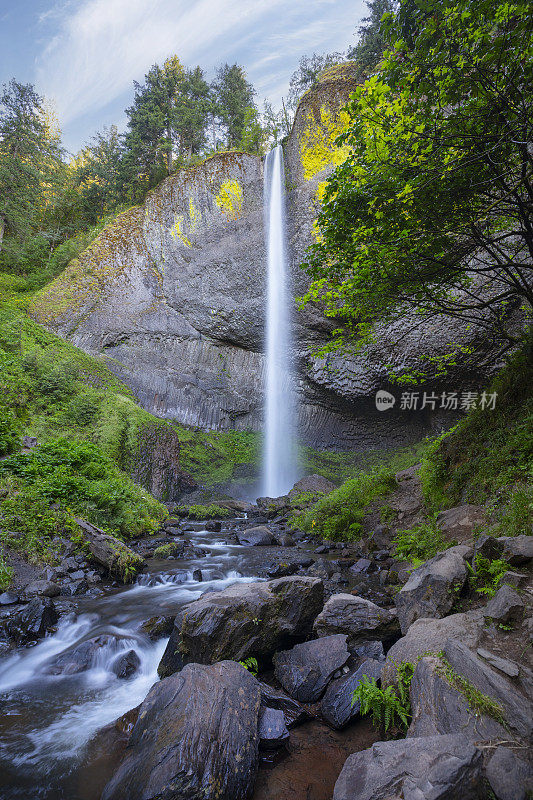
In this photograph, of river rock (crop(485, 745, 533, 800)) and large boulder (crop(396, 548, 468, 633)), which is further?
large boulder (crop(396, 548, 468, 633))

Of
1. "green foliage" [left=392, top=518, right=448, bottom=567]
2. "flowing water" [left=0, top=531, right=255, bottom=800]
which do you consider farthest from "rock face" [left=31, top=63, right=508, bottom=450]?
"flowing water" [left=0, top=531, right=255, bottom=800]

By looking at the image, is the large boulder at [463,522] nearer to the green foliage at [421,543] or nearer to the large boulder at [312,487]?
the green foliage at [421,543]

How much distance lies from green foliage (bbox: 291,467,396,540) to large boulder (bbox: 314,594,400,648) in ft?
14.9

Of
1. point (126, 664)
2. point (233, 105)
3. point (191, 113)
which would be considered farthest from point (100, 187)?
point (126, 664)

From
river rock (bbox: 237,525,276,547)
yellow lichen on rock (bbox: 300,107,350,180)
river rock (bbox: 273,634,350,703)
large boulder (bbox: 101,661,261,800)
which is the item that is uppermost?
yellow lichen on rock (bbox: 300,107,350,180)

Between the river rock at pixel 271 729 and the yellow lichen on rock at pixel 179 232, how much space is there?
22.5 metres

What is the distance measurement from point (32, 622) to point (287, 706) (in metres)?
3.20

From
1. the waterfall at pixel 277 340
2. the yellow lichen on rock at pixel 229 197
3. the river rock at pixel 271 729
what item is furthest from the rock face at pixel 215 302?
the river rock at pixel 271 729

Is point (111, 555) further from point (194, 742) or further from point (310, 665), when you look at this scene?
point (194, 742)

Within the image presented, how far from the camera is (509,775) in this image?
5.49ft

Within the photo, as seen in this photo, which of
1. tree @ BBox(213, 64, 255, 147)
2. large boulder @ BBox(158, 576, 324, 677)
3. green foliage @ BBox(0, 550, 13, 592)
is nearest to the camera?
large boulder @ BBox(158, 576, 324, 677)

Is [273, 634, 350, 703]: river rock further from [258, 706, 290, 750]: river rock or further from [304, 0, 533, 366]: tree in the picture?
[304, 0, 533, 366]: tree

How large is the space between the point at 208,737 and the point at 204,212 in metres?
23.8

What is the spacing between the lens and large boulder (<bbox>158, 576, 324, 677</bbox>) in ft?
11.2
